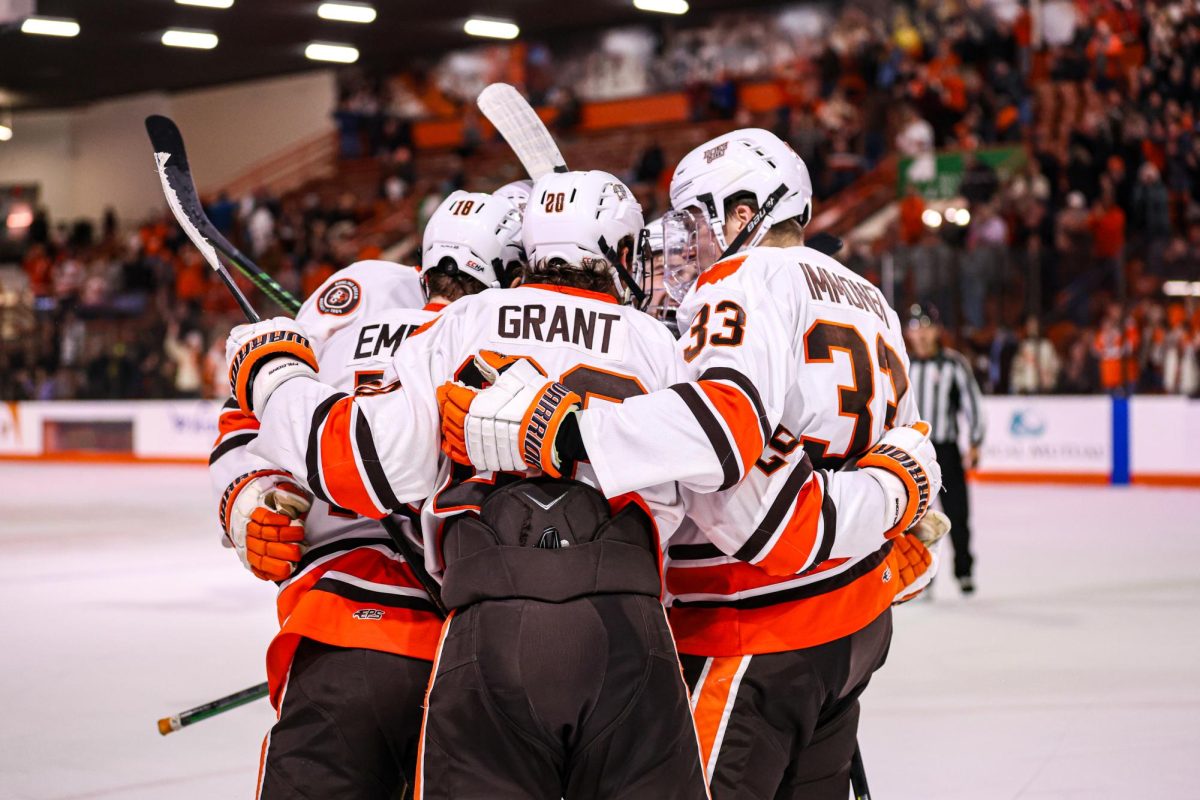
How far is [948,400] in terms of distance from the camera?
771cm

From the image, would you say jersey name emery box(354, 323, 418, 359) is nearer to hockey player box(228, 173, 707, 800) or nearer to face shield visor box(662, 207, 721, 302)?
hockey player box(228, 173, 707, 800)

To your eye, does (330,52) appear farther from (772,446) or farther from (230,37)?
(772,446)

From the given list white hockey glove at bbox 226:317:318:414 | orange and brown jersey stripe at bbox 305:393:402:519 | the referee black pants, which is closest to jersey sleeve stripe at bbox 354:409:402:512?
orange and brown jersey stripe at bbox 305:393:402:519

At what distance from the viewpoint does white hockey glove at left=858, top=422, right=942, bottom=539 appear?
229 centimetres

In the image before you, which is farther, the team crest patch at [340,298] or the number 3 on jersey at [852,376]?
the team crest patch at [340,298]

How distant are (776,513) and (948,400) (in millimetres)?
5781

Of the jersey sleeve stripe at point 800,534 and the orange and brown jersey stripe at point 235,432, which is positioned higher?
the orange and brown jersey stripe at point 235,432

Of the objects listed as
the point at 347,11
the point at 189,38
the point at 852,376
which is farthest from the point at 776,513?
the point at 189,38

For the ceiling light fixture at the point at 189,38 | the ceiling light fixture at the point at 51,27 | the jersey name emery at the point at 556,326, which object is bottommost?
the jersey name emery at the point at 556,326

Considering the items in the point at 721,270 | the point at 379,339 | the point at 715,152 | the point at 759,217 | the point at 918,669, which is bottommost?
the point at 918,669

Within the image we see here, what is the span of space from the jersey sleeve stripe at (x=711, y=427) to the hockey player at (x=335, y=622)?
1.92 ft

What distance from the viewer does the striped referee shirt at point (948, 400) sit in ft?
25.3

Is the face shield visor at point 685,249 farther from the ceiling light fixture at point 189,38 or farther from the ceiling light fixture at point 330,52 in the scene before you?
the ceiling light fixture at point 330,52

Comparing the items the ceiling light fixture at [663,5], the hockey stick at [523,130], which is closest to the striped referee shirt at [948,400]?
the hockey stick at [523,130]
